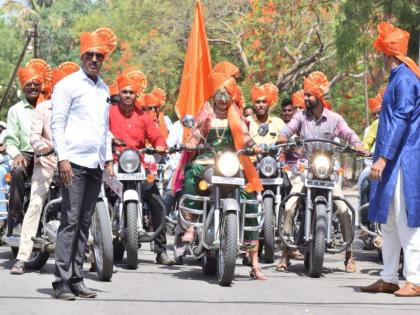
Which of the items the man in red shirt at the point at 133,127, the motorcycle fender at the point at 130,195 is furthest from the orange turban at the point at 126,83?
the motorcycle fender at the point at 130,195

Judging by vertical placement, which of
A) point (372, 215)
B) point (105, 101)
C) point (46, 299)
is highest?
point (105, 101)

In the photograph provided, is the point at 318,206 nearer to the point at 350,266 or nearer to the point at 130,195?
the point at 350,266

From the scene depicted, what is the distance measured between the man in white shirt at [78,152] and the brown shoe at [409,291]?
2.64 m

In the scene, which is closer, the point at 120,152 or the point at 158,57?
the point at 120,152

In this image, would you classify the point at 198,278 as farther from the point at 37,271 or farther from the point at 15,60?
the point at 15,60

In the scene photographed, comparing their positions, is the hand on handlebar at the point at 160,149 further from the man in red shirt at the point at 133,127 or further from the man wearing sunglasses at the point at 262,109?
the man wearing sunglasses at the point at 262,109

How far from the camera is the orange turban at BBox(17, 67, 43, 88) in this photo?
11.3m

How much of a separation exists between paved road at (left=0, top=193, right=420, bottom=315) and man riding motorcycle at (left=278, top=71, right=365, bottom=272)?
0.55 metres

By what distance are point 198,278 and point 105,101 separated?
2349mm

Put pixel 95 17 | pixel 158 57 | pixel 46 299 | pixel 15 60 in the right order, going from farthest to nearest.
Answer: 1. pixel 15 60
2. pixel 95 17
3. pixel 158 57
4. pixel 46 299

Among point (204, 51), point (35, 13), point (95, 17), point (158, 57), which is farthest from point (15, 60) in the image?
point (204, 51)

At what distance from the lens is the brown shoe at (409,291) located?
9539 mm

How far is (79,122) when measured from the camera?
9133mm

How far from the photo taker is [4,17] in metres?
69.6
